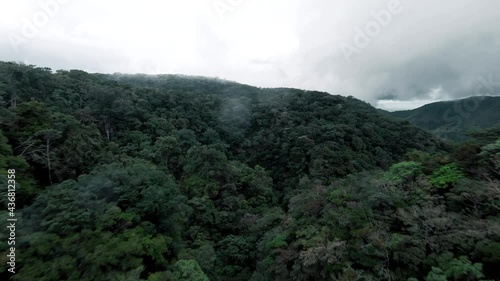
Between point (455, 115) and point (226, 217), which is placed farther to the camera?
point (455, 115)

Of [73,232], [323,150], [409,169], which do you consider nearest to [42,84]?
[73,232]

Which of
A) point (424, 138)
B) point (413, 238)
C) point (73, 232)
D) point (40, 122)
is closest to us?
point (413, 238)

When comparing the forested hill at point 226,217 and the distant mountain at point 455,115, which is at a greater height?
the distant mountain at point 455,115

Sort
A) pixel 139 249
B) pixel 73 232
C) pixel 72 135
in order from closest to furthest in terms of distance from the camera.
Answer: pixel 73 232 → pixel 139 249 → pixel 72 135

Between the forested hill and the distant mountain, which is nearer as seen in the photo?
the forested hill

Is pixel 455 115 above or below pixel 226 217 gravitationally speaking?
above

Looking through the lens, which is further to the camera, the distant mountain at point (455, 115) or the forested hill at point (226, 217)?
the distant mountain at point (455, 115)

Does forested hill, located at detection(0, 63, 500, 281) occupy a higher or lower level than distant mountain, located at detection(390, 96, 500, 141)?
lower

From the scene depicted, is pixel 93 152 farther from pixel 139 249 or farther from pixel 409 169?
pixel 409 169
